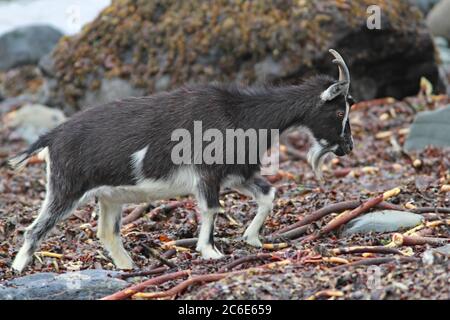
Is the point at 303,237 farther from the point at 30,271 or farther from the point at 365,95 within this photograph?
the point at 365,95

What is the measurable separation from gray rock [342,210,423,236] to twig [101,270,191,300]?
2.05m

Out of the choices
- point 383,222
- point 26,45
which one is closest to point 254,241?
point 383,222

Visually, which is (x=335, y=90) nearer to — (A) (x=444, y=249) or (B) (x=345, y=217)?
(B) (x=345, y=217)

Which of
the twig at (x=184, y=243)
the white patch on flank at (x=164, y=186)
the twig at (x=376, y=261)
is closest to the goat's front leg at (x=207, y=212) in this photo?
the white patch on flank at (x=164, y=186)

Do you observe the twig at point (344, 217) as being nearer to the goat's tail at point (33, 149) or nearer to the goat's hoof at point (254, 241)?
the goat's hoof at point (254, 241)

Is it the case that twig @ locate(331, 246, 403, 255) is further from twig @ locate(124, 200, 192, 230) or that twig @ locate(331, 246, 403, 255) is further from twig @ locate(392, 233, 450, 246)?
twig @ locate(124, 200, 192, 230)

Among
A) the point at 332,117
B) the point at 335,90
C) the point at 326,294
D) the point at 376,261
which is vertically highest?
the point at 335,90

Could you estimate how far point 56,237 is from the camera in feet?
32.2

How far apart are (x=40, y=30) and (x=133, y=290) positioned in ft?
58.4

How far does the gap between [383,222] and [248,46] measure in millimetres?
7215

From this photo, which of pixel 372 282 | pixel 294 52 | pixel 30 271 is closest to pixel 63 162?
pixel 30 271

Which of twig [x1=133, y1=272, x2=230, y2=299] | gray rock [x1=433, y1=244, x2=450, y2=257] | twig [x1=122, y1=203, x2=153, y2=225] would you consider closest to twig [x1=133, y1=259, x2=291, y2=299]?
twig [x1=133, y1=272, x2=230, y2=299]

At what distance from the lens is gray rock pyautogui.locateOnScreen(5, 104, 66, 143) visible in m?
16.5

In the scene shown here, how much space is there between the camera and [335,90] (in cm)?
888
